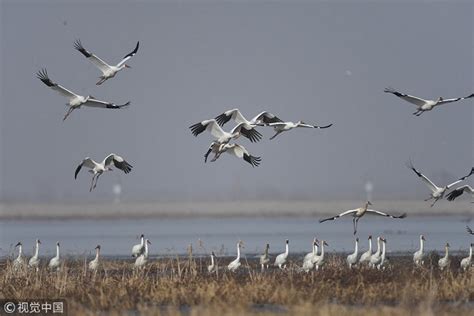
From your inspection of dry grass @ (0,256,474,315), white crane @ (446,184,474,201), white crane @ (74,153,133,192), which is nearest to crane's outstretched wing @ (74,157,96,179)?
white crane @ (74,153,133,192)

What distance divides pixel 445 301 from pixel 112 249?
18.0 m

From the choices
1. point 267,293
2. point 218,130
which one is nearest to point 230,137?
point 218,130

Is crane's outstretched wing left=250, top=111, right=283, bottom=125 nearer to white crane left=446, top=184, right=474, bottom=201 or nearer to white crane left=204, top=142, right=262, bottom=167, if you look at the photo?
white crane left=204, top=142, right=262, bottom=167

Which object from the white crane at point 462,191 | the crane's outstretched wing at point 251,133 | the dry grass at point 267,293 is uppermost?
the crane's outstretched wing at point 251,133

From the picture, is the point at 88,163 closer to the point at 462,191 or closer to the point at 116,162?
the point at 116,162

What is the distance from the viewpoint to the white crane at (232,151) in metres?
22.9

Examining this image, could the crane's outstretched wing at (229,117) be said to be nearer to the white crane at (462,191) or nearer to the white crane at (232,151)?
the white crane at (232,151)

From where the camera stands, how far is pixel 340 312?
14148 mm

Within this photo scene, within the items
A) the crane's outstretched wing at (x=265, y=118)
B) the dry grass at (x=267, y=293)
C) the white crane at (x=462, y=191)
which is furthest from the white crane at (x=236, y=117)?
the dry grass at (x=267, y=293)

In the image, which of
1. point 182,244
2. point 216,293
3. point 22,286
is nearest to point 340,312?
point 216,293

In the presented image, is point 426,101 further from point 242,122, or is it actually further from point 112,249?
point 112,249

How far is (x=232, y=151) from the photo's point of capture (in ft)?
79.0

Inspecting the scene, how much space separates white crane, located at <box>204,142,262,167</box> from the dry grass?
4.25m

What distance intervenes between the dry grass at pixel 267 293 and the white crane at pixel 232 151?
4245 millimetres
